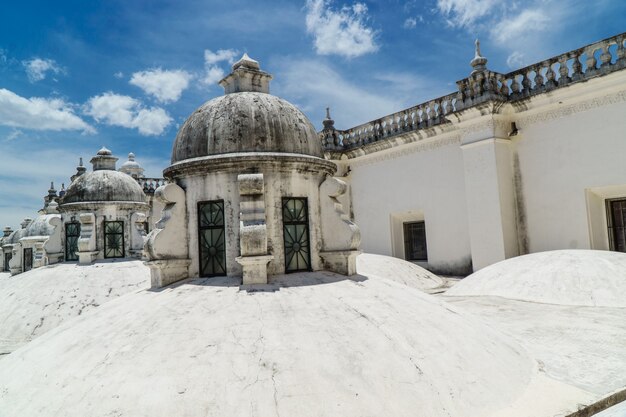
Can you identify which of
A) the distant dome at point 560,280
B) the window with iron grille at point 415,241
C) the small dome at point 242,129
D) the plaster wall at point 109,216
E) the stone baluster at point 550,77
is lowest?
the distant dome at point 560,280

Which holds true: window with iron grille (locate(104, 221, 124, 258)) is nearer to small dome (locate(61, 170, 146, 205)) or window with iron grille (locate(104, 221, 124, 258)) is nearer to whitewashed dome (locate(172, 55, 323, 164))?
small dome (locate(61, 170, 146, 205))

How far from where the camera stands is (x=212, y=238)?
743cm

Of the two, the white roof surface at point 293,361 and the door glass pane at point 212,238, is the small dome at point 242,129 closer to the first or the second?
the door glass pane at point 212,238

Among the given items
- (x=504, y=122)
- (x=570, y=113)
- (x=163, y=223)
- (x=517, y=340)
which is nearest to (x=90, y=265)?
(x=163, y=223)

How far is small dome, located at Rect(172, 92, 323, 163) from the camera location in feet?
24.4

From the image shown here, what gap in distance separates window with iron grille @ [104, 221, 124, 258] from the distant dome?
11.6 metres

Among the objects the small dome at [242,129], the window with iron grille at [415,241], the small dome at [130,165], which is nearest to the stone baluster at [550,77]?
the window with iron grille at [415,241]

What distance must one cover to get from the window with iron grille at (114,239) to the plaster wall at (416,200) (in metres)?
9.73

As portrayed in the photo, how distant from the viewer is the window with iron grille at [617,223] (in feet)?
42.1

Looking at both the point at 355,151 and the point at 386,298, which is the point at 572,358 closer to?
the point at 386,298

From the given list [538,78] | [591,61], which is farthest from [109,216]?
[591,61]

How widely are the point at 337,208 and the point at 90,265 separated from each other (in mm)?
11064

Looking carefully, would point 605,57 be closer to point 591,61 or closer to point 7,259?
point 591,61

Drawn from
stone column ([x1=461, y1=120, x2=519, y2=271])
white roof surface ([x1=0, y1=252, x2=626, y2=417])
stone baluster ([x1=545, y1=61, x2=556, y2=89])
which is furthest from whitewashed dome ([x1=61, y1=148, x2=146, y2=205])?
stone baluster ([x1=545, y1=61, x2=556, y2=89])
